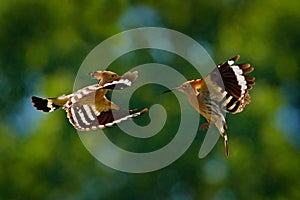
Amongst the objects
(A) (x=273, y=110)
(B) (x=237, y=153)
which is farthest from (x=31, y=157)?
(A) (x=273, y=110)

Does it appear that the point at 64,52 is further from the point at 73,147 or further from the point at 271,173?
the point at 271,173

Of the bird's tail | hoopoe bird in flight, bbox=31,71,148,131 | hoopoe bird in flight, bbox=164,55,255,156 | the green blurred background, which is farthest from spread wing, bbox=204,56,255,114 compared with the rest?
the green blurred background

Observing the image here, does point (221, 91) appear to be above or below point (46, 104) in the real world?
below

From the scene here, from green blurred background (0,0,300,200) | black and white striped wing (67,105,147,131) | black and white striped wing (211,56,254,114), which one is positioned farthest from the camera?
green blurred background (0,0,300,200)

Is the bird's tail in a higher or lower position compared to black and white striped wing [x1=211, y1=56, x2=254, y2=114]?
higher

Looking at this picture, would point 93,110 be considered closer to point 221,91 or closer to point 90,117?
point 90,117

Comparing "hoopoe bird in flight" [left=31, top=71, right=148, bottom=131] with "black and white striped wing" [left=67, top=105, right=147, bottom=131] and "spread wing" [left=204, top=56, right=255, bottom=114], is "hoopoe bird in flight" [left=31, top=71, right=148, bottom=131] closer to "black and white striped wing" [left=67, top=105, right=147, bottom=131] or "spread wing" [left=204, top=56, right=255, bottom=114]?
"black and white striped wing" [left=67, top=105, right=147, bottom=131]

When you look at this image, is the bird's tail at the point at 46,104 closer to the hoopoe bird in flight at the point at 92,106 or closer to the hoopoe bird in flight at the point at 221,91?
the hoopoe bird in flight at the point at 92,106

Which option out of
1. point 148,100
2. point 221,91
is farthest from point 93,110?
point 148,100
